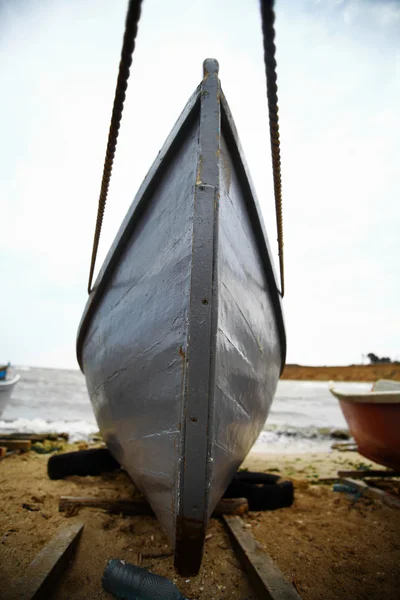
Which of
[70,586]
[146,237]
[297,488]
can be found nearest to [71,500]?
[70,586]

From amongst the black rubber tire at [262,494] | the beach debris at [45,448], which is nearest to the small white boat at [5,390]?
the beach debris at [45,448]

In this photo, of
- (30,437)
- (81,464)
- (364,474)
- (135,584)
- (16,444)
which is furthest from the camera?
(30,437)

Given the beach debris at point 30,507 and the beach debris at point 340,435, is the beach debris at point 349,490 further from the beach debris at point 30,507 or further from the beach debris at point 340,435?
the beach debris at point 340,435

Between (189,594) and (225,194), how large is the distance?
1.94 meters

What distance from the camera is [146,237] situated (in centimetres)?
192

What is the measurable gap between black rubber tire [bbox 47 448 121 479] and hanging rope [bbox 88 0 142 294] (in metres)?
2.40

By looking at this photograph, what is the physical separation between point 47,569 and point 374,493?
2964mm

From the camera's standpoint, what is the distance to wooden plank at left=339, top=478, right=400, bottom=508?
9.61 ft

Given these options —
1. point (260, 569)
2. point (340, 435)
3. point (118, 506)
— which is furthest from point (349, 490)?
→ point (340, 435)

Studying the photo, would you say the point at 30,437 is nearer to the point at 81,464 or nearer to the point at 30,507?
the point at 81,464

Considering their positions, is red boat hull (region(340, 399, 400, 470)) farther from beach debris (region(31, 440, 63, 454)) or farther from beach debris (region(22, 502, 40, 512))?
beach debris (region(31, 440, 63, 454))

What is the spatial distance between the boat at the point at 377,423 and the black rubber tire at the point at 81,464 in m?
2.84

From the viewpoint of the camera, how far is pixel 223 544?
209 cm

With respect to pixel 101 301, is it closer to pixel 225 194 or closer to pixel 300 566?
pixel 225 194
